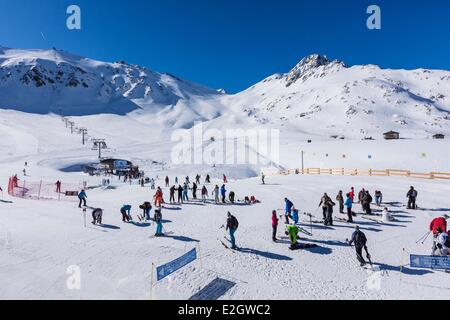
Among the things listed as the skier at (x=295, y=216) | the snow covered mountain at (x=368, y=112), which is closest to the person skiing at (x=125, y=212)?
the skier at (x=295, y=216)

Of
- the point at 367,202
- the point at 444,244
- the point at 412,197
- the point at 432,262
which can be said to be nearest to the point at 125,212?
the point at 367,202

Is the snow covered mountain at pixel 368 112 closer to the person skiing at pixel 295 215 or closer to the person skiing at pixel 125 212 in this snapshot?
the person skiing at pixel 295 215

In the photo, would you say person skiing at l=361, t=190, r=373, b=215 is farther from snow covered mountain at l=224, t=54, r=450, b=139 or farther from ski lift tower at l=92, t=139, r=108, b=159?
snow covered mountain at l=224, t=54, r=450, b=139

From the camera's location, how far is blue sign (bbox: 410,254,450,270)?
11.4 metres

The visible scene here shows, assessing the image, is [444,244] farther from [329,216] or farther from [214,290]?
[214,290]

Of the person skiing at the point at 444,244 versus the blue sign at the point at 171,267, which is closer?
the blue sign at the point at 171,267

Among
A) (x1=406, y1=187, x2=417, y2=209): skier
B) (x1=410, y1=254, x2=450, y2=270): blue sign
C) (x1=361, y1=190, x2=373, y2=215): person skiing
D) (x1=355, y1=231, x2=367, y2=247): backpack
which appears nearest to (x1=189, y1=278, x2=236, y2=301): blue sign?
(x1=355, y1=231, x2=367, y2=247): backpack

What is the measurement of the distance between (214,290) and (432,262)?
771 centimetres

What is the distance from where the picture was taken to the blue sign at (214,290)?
10.3m

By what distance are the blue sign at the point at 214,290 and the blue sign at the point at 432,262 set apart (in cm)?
657

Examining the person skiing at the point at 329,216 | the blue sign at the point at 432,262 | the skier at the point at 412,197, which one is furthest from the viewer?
the skier at the point at 412,197

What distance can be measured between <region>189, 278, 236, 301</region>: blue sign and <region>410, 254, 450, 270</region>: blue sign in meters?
6.57

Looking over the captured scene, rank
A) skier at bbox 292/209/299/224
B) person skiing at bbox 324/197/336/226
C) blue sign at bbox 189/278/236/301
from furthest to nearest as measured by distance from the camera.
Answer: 1. person skiing at bbox 324/197/336/226
2. skier at bbox 292/209/299/224
3. blue sign at bbox 189/278/236/301

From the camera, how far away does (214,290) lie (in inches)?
424
